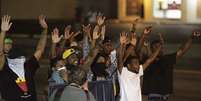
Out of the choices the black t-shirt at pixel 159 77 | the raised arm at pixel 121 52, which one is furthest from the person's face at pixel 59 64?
the black t-shirt at pixel 159 77

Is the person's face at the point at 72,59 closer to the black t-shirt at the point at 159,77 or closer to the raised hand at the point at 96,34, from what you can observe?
the raised hand at the point at 96,34

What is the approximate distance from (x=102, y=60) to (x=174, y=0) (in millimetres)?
16295

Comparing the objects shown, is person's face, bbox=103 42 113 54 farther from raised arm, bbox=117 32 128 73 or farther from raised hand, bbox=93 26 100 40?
raised arm, bbox=117 32 128 73

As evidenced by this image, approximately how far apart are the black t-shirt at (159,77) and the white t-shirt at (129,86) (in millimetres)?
1112

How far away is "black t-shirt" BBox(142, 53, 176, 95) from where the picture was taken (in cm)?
866

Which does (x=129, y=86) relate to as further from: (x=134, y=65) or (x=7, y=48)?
(x=7, y=48)

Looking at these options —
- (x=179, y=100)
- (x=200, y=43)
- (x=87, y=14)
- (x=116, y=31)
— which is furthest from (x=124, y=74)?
(x=87, y=14)

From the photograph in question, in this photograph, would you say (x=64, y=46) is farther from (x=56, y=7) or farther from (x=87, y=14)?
(x=56, y=7)

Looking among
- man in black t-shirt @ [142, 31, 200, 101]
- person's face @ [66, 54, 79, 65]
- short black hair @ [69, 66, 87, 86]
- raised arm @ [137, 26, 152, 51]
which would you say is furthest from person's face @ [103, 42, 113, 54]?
short black hair @ [69, 66, 87, 86]

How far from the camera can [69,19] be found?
2753 cm

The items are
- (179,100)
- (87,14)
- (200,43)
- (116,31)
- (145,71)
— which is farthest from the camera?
(87,14)

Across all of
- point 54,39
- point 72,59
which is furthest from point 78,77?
point 54,39

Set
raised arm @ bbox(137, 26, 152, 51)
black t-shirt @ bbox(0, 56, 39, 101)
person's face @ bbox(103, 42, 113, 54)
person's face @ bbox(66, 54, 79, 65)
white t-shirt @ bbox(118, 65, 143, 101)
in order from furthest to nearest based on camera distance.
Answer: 1. raised arm @ bbox(137, 26, 152, 51)
2. person's face @ bbox(103, 42, 113, 54)
3. white t-shirt @ bbox(118, 65, 143, 101)
4. person's face @ bbox(66, 54, 79, 65)
5. black t-shirt @ bbox(0, 56, 39, 101)

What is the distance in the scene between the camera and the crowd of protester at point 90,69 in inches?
246
